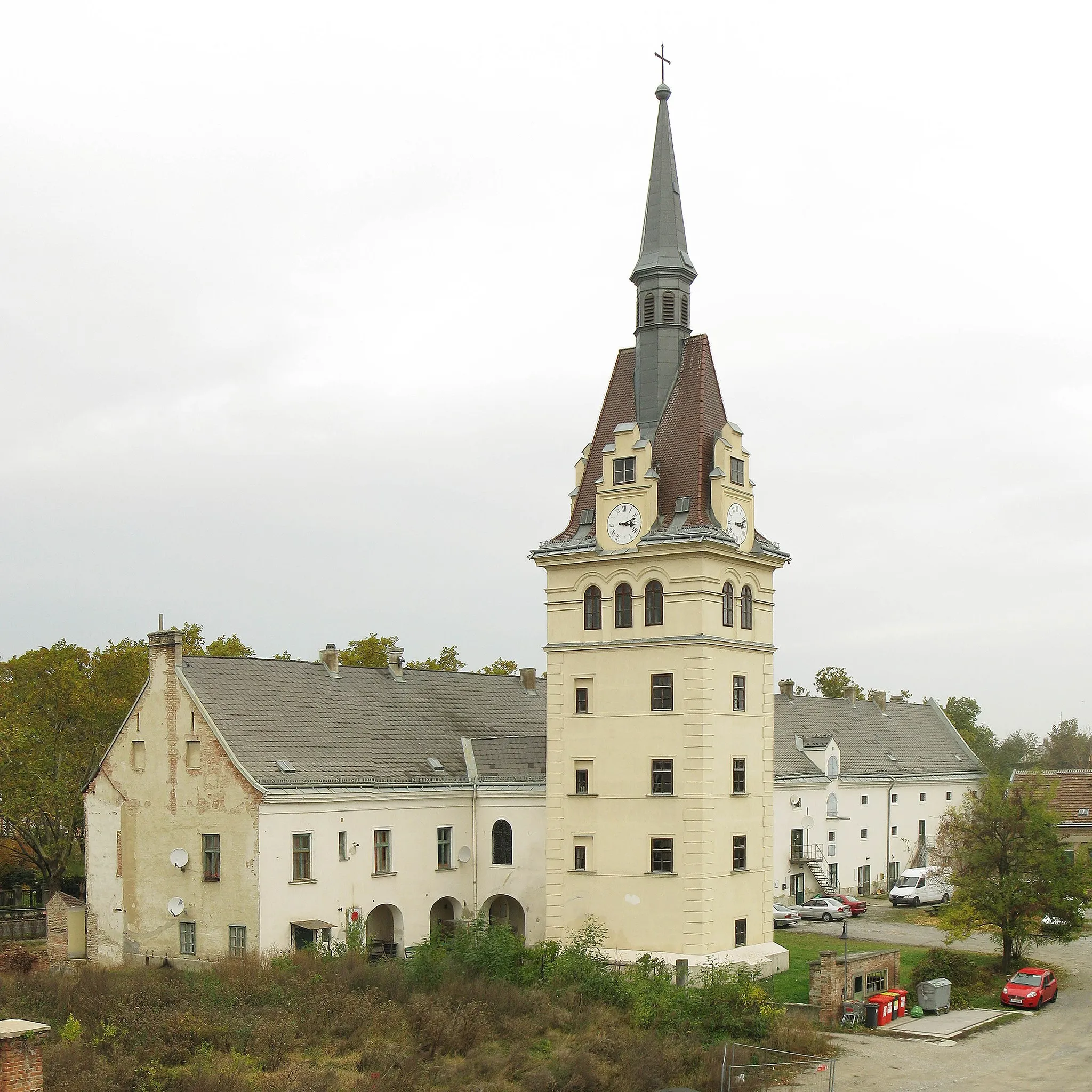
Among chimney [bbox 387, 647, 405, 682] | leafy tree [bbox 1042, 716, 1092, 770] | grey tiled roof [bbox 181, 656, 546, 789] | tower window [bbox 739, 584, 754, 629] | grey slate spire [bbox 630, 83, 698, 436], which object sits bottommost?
leafy tree [bbox 1042, 716, 1092, 770]

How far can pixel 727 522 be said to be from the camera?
39.5 metres

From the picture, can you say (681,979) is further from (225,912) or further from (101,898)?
(101,898)

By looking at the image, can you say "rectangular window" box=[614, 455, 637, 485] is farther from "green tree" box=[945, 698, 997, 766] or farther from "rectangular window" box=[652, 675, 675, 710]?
"green tree" box=[945, 698, 997, 766]

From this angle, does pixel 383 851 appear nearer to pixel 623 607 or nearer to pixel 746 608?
pixel 623 607

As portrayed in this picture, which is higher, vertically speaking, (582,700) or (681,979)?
(582,700)

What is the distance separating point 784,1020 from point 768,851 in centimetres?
841

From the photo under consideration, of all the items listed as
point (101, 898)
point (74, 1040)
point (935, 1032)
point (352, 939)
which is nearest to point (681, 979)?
point (935, 1032)

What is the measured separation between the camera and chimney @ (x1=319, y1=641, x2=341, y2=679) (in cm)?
4684

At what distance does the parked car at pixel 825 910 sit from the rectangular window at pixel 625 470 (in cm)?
2185

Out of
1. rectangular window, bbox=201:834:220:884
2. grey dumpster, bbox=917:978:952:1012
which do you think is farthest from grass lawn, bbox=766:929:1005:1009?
rectangular window, bbox=201:834:220:884

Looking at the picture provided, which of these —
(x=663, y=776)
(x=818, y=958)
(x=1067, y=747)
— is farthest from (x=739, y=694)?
(x=1067, y=747)

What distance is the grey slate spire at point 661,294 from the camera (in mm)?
41844

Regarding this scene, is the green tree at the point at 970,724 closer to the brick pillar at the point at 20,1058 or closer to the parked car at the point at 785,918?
the parked car at the point at 785,918

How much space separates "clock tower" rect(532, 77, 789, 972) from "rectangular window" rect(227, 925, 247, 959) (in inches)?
358
